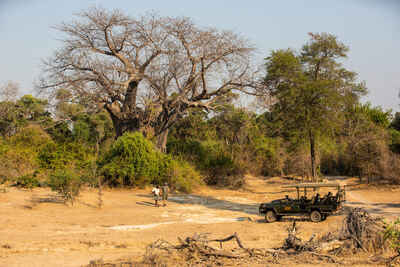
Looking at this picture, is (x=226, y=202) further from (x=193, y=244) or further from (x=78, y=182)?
(x=193, y=244)

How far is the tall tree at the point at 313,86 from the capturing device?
2775 cm

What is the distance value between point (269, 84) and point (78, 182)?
55.9 ft

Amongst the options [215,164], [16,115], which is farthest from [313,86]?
[16,115]

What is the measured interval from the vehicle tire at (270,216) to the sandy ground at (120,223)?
0.89ft

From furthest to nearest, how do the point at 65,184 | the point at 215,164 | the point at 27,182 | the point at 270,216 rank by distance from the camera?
1. the point at 215,164
2. the point at 27,182
3. the point at 65,184
4. the point at 270,216

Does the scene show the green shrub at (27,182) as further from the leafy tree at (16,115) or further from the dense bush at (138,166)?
the leafy tree at (16,115)

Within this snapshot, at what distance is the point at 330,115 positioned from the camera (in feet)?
92.1

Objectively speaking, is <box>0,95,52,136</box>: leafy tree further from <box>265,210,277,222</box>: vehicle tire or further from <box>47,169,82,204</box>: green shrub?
<box>265,210,277,222</box>: vehicle tire

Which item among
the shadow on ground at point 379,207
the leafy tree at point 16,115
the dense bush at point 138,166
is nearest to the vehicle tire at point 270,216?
the shadow on ground at point 379,207

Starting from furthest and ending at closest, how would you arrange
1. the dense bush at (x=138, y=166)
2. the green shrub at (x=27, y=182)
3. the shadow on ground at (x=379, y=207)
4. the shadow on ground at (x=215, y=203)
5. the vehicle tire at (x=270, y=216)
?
1. the dense bush at (x=138, y=166)
2. the green shrub at (x=27, y=182)
3. the shadow on ground at (x=215, y=203)
4. the shadow on ground at (x=379, y=207)
5. the vehicle tire at (x=270, y=216)

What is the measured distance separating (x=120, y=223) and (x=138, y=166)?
11.3 meters

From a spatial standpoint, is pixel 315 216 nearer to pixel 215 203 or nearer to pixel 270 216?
pixel 270 216

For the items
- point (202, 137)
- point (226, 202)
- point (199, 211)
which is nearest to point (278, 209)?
point (199, 211)

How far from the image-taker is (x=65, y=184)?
18.7 meters
